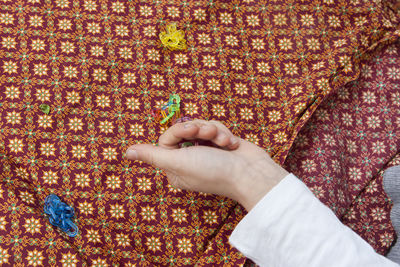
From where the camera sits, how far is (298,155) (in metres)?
1.00

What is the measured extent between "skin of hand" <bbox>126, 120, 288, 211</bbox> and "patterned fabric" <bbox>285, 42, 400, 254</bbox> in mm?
248

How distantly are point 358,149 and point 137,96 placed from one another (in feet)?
2.24

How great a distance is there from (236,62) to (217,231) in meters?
0.51

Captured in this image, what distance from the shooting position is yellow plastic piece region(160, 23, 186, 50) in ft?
3.43

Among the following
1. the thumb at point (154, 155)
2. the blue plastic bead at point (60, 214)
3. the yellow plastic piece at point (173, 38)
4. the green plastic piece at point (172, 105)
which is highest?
the yellow plastic piece at point (173, 38)

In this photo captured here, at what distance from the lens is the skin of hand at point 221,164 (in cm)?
76

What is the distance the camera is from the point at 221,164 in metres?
0.77

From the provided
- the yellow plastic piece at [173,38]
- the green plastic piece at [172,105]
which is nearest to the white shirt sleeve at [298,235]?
the green plastic piece at [172,105]

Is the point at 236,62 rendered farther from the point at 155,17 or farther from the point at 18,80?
the point at 18,80

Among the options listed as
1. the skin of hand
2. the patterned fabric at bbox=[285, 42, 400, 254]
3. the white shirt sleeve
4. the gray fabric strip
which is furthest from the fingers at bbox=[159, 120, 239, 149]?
the gray fabric strip

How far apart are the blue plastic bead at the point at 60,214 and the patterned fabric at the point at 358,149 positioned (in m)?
0.62


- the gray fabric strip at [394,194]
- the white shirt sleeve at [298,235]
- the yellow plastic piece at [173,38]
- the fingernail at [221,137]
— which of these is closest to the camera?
the white shirt sleeve at [298,235]

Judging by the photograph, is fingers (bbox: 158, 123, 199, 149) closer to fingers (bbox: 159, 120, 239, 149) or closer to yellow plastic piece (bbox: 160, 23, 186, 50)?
fingers (bbox: 159, 120, 239, 149)

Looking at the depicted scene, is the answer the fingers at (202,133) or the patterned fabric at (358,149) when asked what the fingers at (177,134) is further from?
the patterned fabric at (358,149)
